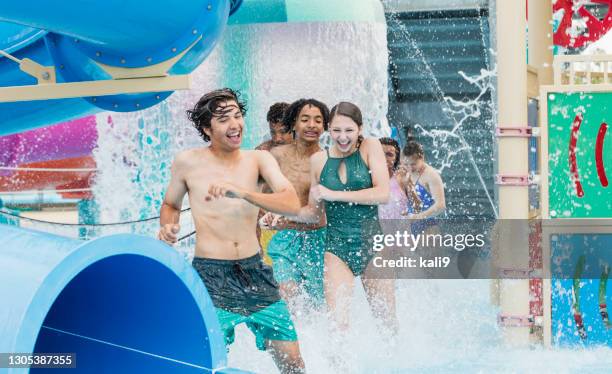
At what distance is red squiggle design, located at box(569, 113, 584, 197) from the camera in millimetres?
5172

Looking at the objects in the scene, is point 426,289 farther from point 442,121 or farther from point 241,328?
point 442,121

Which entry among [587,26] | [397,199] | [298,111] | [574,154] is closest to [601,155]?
[574,154]

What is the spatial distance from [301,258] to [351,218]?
522 millimetres

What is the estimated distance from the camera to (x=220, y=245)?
3.90 m

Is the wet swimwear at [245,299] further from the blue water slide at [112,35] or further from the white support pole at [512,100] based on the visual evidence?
the white support pole at [512,100]

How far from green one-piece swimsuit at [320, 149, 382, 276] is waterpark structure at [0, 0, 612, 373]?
85 centimetres

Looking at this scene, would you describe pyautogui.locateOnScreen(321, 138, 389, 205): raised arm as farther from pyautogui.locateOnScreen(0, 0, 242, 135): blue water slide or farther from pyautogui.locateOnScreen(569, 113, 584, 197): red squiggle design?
pyautogui.locateOnScreen(569, 113, 584, 197): red squiggle design

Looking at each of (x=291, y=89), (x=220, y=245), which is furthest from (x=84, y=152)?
(x=220, y=245)

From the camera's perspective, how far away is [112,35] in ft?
11.5

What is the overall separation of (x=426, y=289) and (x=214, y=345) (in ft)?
14.0

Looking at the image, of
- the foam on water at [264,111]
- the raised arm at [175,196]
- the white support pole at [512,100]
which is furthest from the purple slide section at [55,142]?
the raised arm at [175,196]

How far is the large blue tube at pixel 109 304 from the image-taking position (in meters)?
2.10

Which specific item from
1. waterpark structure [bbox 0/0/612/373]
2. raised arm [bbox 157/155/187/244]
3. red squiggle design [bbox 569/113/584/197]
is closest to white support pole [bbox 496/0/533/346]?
waterpark structure [bbox 0/0/612/373]

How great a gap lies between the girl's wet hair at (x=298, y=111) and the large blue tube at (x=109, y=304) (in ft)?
7.12
